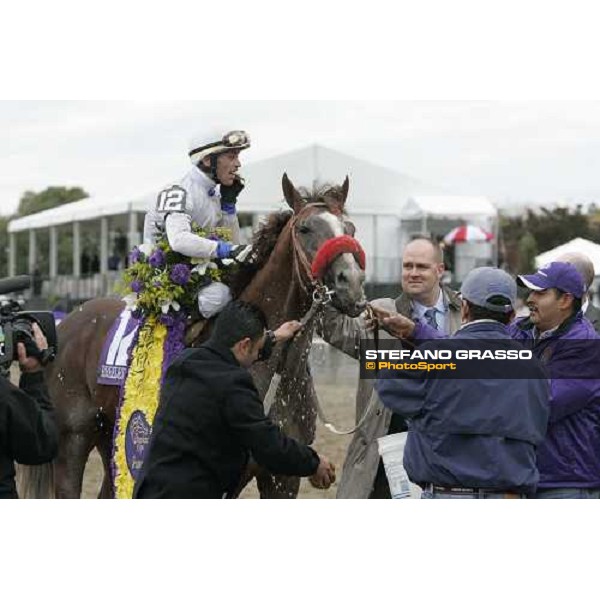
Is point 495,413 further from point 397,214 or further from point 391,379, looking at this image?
point 397,214

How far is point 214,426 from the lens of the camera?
451cm

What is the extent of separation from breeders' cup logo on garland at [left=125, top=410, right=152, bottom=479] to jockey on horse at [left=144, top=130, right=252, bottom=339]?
557 millimetres

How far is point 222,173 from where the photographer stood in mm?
5785

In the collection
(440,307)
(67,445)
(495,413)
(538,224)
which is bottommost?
(67,445)

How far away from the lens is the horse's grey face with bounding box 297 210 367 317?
521cm

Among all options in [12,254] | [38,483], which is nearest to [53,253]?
[12,254]

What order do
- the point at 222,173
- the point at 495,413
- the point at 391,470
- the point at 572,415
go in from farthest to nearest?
the point at 222,173, the point at 391,470, the point at 572,415, the point at 495,413

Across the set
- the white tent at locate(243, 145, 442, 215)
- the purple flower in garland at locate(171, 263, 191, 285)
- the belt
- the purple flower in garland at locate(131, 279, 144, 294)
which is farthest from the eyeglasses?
the belt

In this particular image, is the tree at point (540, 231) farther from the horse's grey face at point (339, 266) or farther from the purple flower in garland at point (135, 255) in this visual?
the purple flower in garland at point (135, 255)

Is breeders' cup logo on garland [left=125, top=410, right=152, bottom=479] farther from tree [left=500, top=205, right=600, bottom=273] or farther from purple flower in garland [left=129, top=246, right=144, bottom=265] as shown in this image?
tree [left=500, top=205, right=600, bottom=273]

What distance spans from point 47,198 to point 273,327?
7.08ft

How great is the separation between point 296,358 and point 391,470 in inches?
31.2

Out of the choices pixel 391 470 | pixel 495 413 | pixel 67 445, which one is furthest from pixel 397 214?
pixel 67 445

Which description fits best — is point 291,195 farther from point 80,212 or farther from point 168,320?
point 80,212
